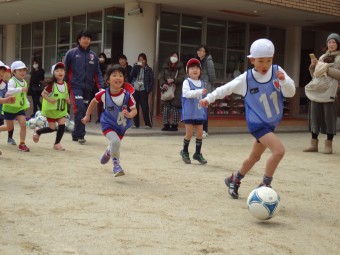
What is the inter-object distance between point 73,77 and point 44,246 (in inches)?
254

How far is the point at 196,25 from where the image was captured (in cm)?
1908

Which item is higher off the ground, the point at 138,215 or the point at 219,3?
the point at 219,3

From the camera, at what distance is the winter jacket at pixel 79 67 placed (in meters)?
9.91

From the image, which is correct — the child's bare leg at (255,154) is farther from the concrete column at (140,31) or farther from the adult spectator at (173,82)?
the concrete column at (140,31)

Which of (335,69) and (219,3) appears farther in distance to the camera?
(219,3)

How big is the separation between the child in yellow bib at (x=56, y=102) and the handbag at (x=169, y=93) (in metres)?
3.54

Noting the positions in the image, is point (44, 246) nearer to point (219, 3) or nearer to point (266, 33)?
point (219, 3)

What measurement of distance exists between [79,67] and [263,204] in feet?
19.7

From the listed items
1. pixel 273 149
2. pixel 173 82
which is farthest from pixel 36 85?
pixel 273 149

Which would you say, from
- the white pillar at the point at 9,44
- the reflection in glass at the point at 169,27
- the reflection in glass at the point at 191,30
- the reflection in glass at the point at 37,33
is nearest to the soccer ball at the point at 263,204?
the reflection in glass at the point at 169,27

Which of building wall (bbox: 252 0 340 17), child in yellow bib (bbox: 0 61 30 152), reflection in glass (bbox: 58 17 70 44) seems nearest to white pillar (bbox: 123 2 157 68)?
building wall (bbox: 252 0 340 17)

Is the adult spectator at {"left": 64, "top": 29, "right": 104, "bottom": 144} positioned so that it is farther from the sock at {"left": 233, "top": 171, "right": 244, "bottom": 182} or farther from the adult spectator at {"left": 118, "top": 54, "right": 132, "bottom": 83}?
the sock at {"left": 233, "top": 171, "right": 244, "bottom": 182}

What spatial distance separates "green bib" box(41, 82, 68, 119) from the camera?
29.4 feet

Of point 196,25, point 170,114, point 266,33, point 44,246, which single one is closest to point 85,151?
point 170,114
